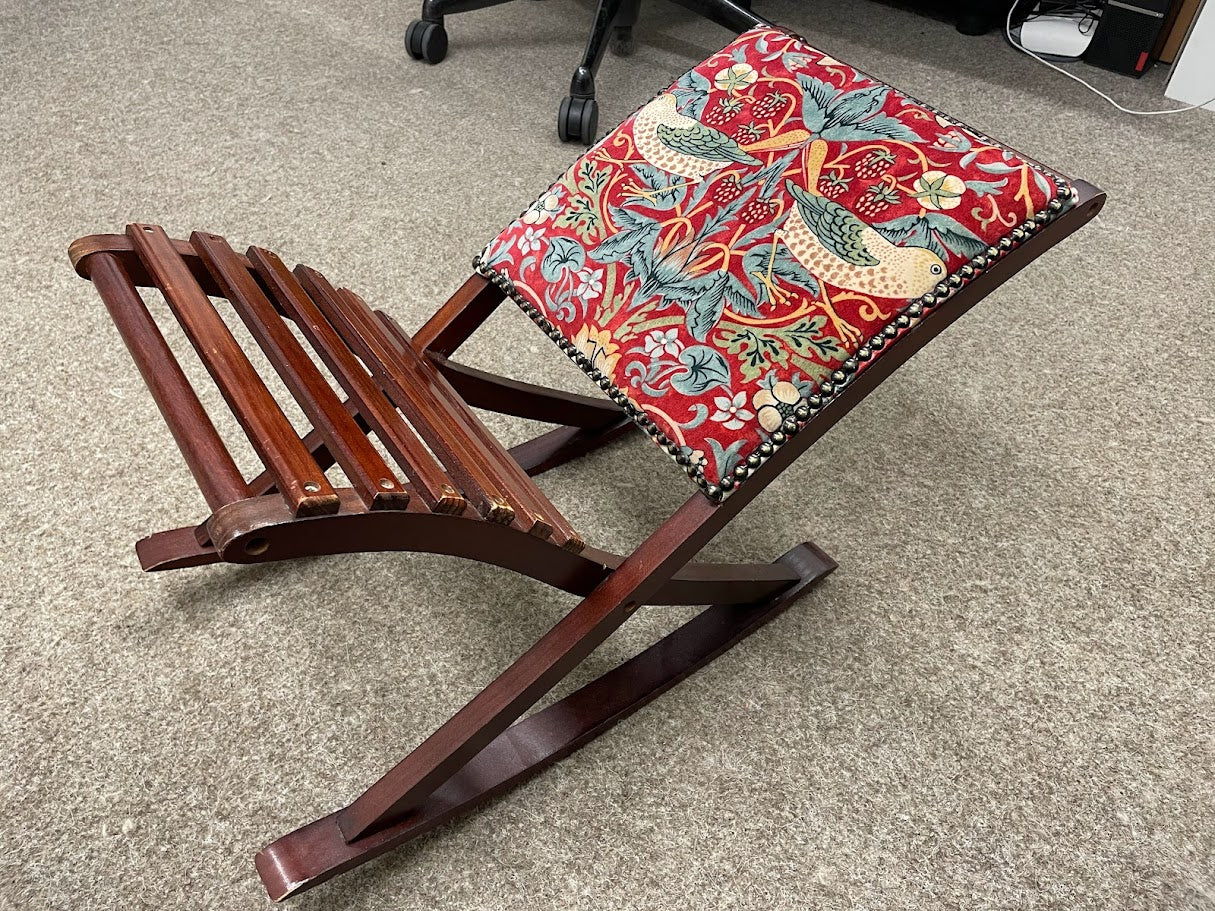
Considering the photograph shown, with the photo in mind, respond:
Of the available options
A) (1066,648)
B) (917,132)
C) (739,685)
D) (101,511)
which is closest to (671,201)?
(917,132)

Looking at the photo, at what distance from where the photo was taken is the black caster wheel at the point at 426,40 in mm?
2326

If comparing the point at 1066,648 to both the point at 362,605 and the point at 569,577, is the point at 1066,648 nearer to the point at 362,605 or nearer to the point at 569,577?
the point at 569,577

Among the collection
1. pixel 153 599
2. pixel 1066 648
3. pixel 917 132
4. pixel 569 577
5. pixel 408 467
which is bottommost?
pixel 153 599

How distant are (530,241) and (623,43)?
1.51 meters

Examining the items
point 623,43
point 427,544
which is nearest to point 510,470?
point 427,544

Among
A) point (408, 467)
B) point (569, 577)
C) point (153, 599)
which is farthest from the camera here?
point (153, 599)

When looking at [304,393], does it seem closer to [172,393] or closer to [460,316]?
[172,393]

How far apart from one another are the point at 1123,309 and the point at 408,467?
4.82 feet

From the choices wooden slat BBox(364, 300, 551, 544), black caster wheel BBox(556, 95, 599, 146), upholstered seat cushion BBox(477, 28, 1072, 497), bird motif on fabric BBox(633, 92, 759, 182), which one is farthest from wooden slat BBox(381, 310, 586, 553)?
black caster wheel BBox(556, 95, 599, 146)

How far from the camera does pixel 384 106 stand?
2.24 meters

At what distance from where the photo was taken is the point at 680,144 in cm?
120

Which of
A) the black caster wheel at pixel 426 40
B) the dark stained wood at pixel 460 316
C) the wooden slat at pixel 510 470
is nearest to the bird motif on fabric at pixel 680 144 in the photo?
the dark stained wood at pixel 460 316

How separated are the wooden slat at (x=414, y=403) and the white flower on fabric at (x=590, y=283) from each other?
200mm

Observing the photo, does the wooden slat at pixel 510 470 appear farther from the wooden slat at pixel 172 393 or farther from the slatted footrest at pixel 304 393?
the wooden slat at pixel 172 393
